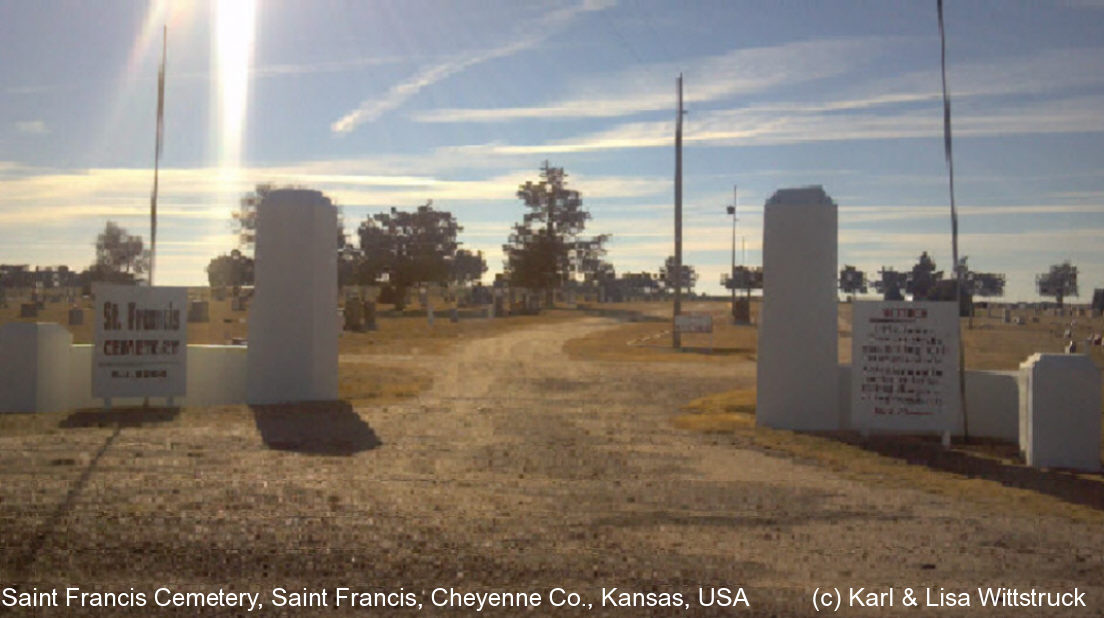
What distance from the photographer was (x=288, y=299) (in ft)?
65.2

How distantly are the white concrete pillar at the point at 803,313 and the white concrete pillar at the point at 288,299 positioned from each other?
798 centimetres

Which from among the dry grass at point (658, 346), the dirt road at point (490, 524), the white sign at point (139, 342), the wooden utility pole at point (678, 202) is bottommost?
the dirt road at point (490, 524)

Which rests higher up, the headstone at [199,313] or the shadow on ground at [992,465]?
the headstone at [199,313]

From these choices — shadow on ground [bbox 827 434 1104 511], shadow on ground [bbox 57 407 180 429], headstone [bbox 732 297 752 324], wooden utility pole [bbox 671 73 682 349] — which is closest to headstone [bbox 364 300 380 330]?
wooden utility pole [bbox 671 73 682 349]

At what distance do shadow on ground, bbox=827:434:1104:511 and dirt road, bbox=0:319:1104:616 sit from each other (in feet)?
6.07

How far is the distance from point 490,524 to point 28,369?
12066 millimetres

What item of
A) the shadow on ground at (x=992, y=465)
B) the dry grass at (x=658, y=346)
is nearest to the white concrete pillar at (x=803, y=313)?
the shadow on ground at (x=992, y=465)

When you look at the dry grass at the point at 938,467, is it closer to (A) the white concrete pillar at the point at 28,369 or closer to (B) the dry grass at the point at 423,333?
(A) the white concrete pillar at the point at 28,369

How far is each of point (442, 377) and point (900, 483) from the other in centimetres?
1566

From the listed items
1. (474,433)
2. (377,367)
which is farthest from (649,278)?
(474,433)

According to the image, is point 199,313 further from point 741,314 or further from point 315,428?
point 315,428

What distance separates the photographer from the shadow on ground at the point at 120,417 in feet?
54.1

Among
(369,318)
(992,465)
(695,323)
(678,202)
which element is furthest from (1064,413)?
(369,318)

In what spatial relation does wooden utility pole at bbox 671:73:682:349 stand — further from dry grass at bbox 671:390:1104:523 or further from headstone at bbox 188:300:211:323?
headstone at bbox 188:300:211:323
